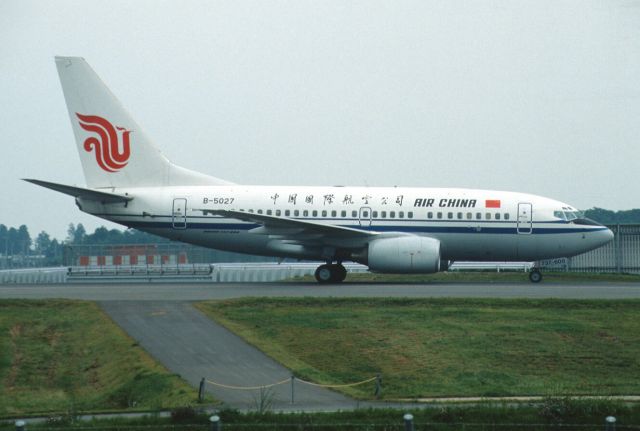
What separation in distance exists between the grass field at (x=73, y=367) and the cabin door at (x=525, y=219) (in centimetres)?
1794

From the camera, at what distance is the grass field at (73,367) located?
66.1ft

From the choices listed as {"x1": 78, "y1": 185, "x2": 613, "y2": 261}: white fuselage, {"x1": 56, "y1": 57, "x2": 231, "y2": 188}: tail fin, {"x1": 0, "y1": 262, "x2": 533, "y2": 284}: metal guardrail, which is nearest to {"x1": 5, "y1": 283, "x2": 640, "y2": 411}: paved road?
{"x1": 78, "y1": 185, "x2": 613, "y2": 261}: white fuselage

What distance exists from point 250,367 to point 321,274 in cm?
1778

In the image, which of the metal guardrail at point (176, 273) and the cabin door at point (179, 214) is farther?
the metal guardrail at point (176, 273)

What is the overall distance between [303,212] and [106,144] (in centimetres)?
920

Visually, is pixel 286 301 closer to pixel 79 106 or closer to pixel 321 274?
pixel 321 274

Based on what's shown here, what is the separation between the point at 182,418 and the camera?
15555mm

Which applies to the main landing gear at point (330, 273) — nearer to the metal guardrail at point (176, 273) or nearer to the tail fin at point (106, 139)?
the tail fin at point (106, 139)

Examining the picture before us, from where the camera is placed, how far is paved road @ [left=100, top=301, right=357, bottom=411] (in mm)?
18688

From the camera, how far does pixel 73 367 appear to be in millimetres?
24188

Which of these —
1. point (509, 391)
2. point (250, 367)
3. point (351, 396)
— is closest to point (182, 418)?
point (351, 396)

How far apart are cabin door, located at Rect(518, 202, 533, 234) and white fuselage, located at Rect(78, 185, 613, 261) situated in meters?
0.04

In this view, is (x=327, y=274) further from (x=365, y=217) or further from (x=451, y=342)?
(x=451, y=342)

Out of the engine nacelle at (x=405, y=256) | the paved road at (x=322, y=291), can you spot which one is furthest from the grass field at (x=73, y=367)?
the engine nacelle at (x=405, y=256)
